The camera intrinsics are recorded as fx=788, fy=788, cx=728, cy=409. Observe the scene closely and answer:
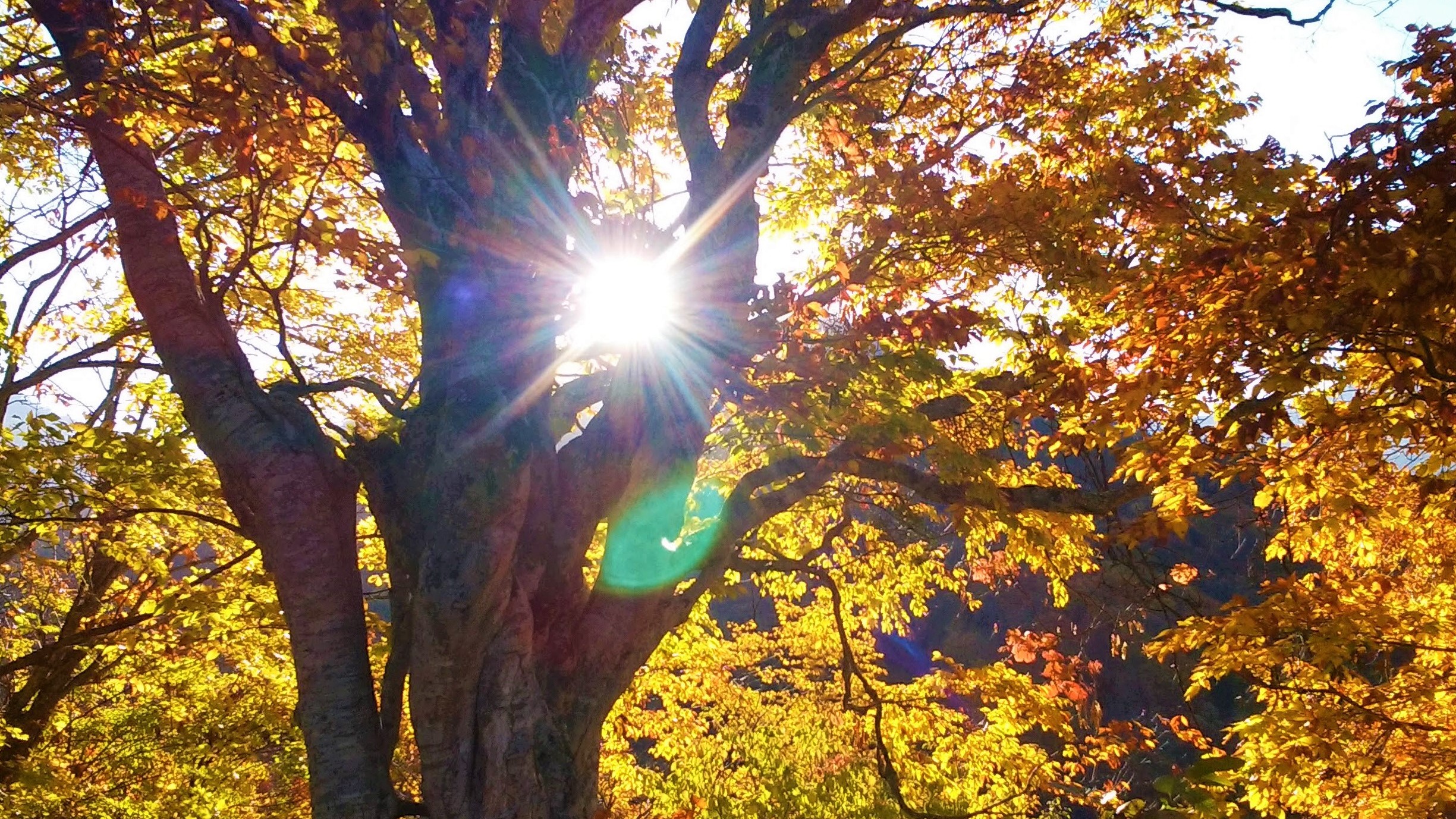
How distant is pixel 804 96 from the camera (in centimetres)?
535

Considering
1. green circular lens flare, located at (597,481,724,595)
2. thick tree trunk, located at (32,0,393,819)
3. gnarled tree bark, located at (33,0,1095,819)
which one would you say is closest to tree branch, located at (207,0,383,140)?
gnarled tree bark, located at (33,0,1095,819)

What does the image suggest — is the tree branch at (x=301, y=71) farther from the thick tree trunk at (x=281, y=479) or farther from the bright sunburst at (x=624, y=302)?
the bright sunburst at (x=624, y=302)

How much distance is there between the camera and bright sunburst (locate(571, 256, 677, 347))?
14.4 ft

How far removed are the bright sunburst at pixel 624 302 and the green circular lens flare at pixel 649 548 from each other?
0.90 m

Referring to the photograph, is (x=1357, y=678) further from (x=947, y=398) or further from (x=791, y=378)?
(x=791, y=378)

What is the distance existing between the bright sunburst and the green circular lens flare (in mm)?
896

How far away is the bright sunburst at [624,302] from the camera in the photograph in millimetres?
4387

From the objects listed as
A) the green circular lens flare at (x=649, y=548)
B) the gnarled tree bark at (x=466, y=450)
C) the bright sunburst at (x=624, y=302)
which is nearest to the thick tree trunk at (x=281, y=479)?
the gnarled tree bark at (x=466, y=450)

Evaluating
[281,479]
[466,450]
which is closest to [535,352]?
[466,450]

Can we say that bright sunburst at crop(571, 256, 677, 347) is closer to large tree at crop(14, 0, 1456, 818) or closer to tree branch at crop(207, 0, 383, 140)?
large tree at crop(14, 0, 1456, 818)

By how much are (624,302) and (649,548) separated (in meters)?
1.45

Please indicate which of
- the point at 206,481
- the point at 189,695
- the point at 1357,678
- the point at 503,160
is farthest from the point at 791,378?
the point at 189,695

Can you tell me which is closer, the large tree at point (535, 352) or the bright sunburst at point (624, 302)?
the large tree at point (535, 352)

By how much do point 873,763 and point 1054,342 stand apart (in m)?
11.2
